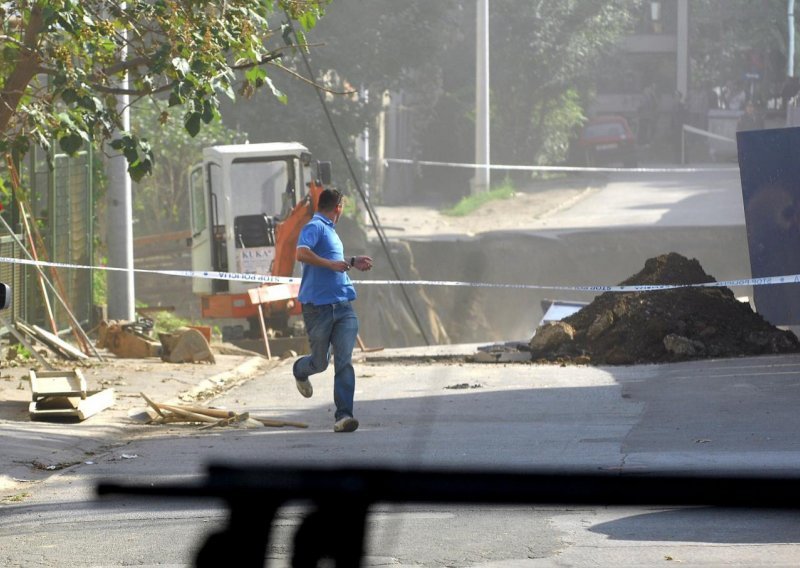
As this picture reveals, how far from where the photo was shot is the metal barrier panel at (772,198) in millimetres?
14656

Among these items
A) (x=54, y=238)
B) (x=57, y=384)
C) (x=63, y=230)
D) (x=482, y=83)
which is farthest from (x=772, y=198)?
(x=482, y=83)

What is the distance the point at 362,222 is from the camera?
34500mm

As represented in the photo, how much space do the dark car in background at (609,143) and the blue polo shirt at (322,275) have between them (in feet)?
130

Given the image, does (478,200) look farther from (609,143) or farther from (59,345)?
(59,345)

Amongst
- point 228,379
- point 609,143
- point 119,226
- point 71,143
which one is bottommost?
point 228,379

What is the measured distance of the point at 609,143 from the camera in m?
49.2

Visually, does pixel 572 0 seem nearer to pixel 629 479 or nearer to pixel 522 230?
pixel 522 230

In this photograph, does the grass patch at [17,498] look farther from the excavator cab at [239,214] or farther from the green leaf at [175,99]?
the excavator cab at [239,214]

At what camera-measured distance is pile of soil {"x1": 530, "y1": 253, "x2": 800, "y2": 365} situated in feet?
48.1

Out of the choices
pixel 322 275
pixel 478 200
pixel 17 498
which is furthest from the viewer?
pixel 478 200

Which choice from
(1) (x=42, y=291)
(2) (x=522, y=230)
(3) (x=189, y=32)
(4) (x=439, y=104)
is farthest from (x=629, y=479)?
(4) (x=439, y=104)

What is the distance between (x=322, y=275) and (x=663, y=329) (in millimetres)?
5569

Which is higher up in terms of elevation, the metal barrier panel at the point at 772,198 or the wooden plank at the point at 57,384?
the metal barrier panel at the point at 772,198

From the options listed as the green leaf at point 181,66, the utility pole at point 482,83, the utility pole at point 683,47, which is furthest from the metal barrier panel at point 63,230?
the utility pole at point 683,47
